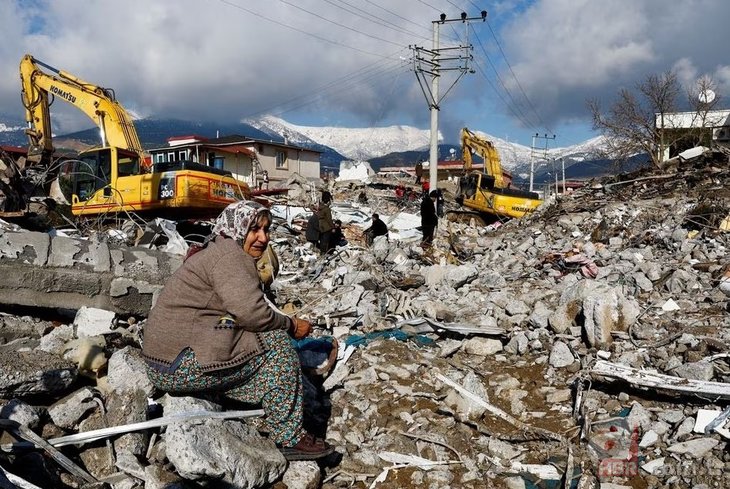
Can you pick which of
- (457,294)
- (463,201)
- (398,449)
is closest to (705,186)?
(463,201)

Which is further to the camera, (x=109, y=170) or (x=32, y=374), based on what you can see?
(x=109, y=170)

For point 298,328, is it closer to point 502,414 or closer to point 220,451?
point 220,451

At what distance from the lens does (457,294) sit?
21.4 ft

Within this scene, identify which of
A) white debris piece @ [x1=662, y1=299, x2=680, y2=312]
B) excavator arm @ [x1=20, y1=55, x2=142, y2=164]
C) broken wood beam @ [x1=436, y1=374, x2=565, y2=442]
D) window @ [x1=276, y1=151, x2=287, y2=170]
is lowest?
broken wood beam @ [x1=436, y1=374, x2=565, y2=442]

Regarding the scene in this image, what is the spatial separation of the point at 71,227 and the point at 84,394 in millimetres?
5816

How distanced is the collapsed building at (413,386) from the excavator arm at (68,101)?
7.92 m

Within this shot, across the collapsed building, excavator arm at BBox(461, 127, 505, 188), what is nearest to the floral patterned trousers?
the collapsed building

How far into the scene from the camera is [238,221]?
2746mm

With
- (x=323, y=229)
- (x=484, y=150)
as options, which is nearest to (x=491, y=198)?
(x=484, y=150)

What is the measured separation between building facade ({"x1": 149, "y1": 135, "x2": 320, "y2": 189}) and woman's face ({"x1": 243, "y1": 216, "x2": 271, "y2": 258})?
26.6 meters

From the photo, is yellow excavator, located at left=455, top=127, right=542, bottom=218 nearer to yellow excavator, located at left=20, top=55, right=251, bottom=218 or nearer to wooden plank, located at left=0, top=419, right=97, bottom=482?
yellow excavator, located at left=20, top=55, right=251, bottom=218

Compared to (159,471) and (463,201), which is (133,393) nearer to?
(159,471)

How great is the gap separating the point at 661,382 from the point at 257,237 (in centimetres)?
263

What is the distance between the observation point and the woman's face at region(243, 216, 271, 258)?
280cm
